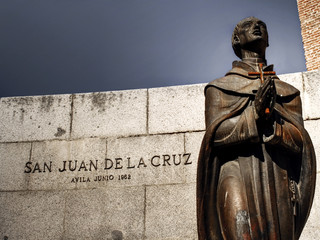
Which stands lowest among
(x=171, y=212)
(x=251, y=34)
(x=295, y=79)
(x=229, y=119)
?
(x=171, y=212)

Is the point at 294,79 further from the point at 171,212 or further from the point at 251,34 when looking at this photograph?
the point at 251,34

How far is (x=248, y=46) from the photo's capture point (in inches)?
162

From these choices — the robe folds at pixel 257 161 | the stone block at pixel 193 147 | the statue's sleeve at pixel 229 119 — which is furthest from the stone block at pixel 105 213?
the statue's sleeve at pixel 229 119

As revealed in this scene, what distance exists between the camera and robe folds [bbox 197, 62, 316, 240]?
347 centimetres

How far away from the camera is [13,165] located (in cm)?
685

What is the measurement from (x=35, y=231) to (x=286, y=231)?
4099mm

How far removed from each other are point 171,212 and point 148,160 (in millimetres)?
857

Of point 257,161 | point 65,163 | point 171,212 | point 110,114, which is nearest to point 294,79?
point 171,212

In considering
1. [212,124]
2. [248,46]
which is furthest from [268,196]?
[248,46]

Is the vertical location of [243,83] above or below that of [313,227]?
above

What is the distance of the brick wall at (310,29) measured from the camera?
1314 centimetres

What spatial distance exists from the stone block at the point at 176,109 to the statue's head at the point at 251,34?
267 centimetres

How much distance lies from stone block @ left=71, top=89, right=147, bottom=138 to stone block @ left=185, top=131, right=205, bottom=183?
71 centimetres

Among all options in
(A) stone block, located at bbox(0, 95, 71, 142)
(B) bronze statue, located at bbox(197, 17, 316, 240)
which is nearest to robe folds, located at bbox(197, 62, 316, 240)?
(B) bronze statue, located at bbox(197, 17, 316, 240)
